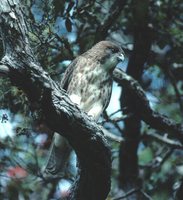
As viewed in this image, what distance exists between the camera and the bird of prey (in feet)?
20.4

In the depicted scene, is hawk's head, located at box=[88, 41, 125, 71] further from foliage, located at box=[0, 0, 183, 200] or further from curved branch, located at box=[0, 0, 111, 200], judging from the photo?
curved branch, located at box=[0, 0, 111, 200]

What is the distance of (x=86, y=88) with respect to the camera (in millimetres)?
6258

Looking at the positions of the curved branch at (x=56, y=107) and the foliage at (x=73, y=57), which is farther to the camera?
the foliage at (x=73, y=57)

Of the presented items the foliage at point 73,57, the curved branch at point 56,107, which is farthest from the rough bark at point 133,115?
the curved branch at point 56,107

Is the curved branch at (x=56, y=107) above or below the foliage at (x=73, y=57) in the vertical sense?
below

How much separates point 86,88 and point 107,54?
57 cm

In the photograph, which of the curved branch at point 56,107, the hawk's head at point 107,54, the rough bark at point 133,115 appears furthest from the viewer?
the rough bark at point 133,115

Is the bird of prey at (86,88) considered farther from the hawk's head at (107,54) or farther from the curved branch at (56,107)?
the curved branch at (56,107)

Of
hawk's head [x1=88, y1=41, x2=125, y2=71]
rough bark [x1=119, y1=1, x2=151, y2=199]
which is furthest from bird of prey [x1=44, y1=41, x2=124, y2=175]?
rough bark [x1=119, y1=1, x2=151, y2=199]

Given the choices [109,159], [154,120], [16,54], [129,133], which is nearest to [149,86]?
[129,133]

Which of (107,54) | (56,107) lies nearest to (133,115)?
(107,54)

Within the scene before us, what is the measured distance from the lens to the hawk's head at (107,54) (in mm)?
6551

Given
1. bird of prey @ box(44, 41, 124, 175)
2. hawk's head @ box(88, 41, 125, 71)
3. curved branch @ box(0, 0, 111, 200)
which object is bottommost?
curved branch @ box(0, 0, 111, 200)

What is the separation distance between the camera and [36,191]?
311 inches
